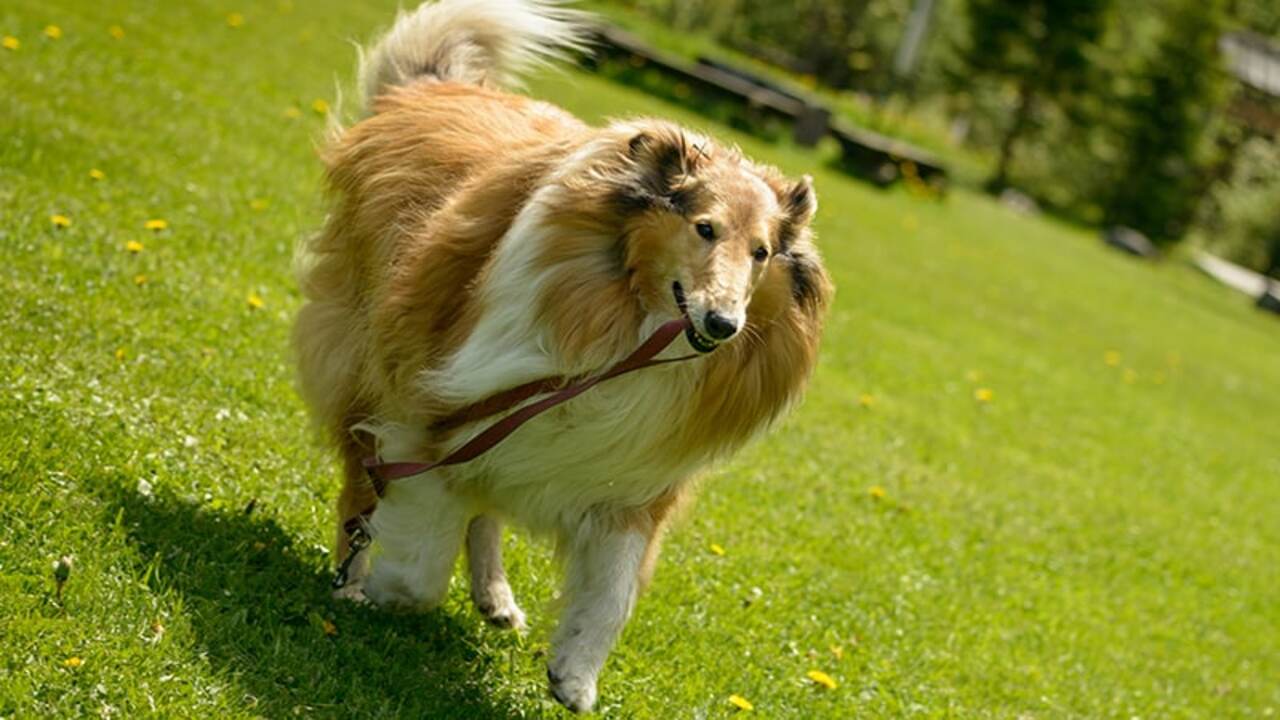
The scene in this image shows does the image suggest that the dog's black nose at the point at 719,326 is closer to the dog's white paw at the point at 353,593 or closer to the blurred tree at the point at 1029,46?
the dog's white paw at the point at 353,593

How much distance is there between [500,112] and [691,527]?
2.47 m

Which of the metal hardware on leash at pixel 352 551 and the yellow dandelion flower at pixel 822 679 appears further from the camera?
the yellow dandelion flower at pixel 822 679

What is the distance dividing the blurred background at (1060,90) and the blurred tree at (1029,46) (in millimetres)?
37

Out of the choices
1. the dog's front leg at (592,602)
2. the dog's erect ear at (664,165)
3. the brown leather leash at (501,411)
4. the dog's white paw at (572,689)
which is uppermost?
the dog's erect ear at (664,165)

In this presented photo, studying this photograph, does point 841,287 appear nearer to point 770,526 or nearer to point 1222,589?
point 1222,589

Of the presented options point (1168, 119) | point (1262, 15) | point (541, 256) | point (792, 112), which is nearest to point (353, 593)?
point (541, 256)

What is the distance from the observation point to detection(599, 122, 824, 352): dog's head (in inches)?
169

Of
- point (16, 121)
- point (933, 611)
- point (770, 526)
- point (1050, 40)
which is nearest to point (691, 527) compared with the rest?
point (770, 526)

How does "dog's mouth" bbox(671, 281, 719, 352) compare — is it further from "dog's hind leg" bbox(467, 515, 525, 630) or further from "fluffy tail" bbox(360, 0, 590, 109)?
"fluffy tail" bbox(360, 0, 590, 109)

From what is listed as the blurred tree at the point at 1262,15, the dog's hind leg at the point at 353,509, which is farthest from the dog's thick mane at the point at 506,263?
the blurred tree at the point at 1262,15

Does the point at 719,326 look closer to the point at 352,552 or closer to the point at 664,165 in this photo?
the point at 664,165

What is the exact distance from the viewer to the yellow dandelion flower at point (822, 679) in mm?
5992

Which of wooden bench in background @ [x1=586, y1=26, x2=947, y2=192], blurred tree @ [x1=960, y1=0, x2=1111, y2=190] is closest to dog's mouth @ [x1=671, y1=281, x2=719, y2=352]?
wooden bench in background @ [x1=586, y1=26, x2=947, y2=192]

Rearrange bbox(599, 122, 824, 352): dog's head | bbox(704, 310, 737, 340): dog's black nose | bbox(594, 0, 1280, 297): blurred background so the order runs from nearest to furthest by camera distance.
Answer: bbox(704, 310, 737, 340): dog's black nose
bbox(599, 122, 824, 352): dog's head
bbox(594, 0, 1280, 297): blurred background
